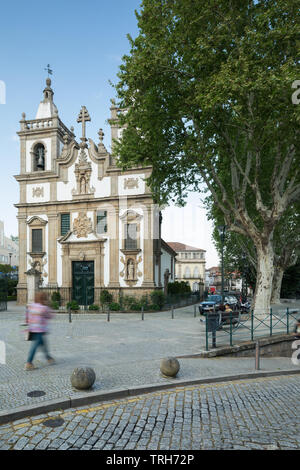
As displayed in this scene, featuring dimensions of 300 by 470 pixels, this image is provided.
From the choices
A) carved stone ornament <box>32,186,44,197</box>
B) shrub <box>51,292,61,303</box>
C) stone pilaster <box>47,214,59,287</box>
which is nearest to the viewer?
shrub <box>51,292,61,303</box>

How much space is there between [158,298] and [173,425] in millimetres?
18158

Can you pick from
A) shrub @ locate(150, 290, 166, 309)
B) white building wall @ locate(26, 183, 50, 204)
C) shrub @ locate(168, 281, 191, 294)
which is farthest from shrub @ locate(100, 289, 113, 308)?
shrub @ locate(168, 281, 191, 294)

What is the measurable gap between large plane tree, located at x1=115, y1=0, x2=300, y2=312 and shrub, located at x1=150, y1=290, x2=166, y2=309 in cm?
919

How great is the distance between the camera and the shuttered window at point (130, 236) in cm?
2444

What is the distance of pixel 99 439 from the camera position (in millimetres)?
4508

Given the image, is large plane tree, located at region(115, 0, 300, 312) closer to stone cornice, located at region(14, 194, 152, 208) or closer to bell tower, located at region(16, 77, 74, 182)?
Answer: stone cornice, located at region(14, 194, 152, 208)

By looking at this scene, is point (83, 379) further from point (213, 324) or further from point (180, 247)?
point (180, 247)

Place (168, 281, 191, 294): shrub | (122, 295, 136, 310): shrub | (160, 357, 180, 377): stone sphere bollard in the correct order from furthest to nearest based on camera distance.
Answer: (168, 281, 191, 294): shrub → (122, 295, 136, 310): shrub → (160, 357, 180, 377): stone sphere bollard

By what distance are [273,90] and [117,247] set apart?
1595 cm

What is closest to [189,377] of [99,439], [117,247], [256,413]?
[256,413]

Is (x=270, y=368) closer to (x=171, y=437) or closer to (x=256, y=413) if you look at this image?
(x=256, y=413)

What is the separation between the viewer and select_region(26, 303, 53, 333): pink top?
25.2ft

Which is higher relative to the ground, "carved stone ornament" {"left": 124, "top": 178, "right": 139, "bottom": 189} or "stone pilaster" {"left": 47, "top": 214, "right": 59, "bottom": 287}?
"carved stone ornament" {"left": 124, "top": 178, "right": 139, "bottom": 189}

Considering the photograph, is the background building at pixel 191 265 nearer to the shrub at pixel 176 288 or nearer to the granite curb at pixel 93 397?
the shrub at pixel 176 288
